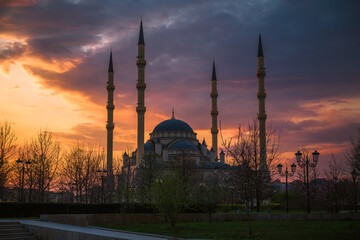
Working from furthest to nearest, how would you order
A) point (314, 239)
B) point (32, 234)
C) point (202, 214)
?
point (202, 214) → point (32, 234) → point (314, 239)

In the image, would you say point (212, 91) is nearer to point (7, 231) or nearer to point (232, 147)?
point (232, 147)

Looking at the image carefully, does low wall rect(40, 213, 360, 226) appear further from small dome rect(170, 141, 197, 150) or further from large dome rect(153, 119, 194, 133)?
large dome rect(153, 119, 194, 133)

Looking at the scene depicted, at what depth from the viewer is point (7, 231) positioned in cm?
1415

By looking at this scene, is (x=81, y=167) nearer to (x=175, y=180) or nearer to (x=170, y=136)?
(x=175, y=180)

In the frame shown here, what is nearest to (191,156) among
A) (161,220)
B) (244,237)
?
(161,220)

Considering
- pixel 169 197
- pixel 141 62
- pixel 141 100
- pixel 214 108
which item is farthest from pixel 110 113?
pixel 169 197

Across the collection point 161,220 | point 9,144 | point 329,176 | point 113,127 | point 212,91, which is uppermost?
point 212,91

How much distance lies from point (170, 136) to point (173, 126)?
228 centimetres

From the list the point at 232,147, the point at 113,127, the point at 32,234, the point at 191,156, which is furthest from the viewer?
the point at 191,156

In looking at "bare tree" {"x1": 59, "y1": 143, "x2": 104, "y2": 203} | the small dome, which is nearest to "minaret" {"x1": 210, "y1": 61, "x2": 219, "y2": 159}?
the small dome

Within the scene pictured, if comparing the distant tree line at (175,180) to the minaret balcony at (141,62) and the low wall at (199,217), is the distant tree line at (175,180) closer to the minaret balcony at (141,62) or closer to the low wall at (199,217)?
the low wall at (199,217)

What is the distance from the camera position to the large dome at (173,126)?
75562 mm

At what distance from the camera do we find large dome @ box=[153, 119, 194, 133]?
75.6 metres

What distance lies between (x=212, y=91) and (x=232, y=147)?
157ft
